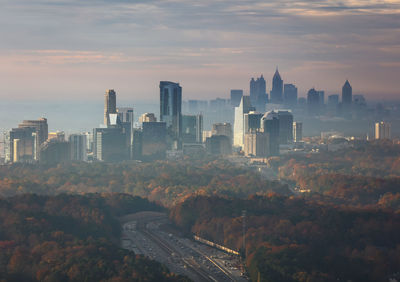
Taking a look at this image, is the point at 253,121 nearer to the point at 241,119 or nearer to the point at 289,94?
the point at 241,119

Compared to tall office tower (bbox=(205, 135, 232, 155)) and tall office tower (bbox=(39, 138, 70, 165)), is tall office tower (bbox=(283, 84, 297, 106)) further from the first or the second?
tall office tower (bbox=(39, 138, 70, 165))

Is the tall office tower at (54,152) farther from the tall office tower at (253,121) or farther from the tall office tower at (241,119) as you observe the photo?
the tall office tower at (241,119)

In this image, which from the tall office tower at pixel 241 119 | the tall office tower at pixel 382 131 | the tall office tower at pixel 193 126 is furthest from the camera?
the tall office tower at pixel 382 131

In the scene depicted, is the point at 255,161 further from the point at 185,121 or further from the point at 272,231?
the point at 272,231

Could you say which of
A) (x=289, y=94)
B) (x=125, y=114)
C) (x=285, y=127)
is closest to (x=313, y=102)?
(x=289, y=94)

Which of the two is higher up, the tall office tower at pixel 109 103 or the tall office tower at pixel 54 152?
the tall office tower at pixel 109 103

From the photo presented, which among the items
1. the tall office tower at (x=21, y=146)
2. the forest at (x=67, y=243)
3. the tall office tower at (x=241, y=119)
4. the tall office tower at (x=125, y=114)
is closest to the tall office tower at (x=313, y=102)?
the tall office tower at (x=241, y=119)
